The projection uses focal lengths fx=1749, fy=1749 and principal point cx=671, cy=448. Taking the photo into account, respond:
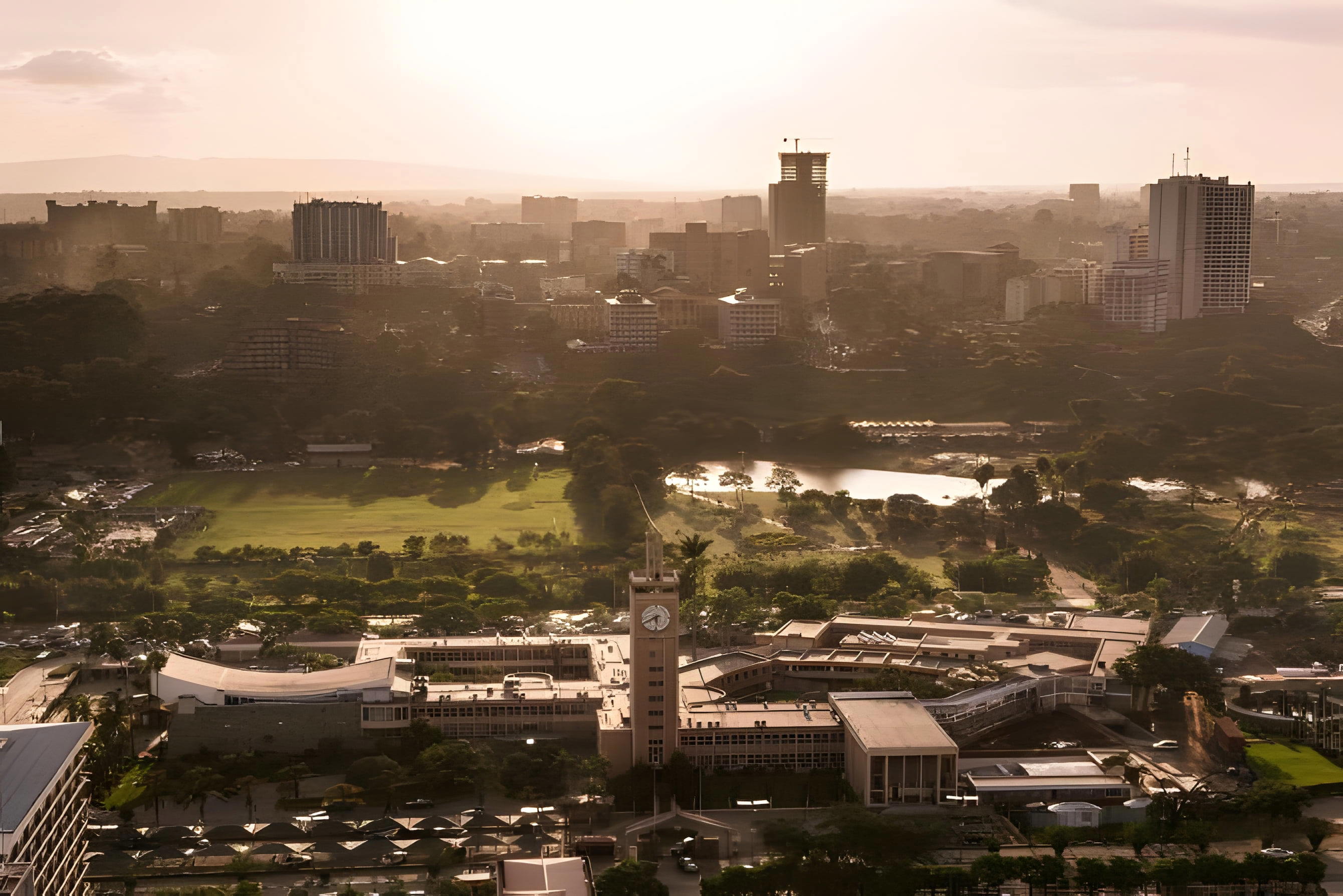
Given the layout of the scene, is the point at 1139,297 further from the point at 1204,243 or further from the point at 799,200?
the point at 799,200

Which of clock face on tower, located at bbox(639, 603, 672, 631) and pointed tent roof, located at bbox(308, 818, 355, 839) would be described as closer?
pointed tent roof, located at bbox(308, 818, 355, 839)

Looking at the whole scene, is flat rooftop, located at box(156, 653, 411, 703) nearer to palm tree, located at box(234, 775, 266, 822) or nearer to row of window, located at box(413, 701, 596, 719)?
row of window, located at box(413, 701, 596, 719)

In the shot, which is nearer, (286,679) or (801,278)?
(286,679)

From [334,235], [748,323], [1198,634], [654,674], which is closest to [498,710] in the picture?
[654,674]

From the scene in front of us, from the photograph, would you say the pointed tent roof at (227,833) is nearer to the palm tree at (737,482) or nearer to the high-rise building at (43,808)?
the high-rise building at (43,808)

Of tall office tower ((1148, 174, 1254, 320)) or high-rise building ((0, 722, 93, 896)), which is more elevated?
tall office tower ((1148, 174, 1254, 320))

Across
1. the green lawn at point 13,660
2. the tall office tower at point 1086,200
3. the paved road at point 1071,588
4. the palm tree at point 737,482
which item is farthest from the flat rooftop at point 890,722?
the tall office tower at point 1086,200

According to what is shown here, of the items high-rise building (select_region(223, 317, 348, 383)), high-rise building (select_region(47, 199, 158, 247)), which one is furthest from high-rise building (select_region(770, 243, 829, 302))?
high-rise building (select_region(47, 199, 158, 247))

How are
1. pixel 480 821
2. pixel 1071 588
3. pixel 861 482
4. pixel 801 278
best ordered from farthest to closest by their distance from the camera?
1. pixel 801 278
2. pixel 861 482
3. pixel 1071 588
4. pixel 480 821
